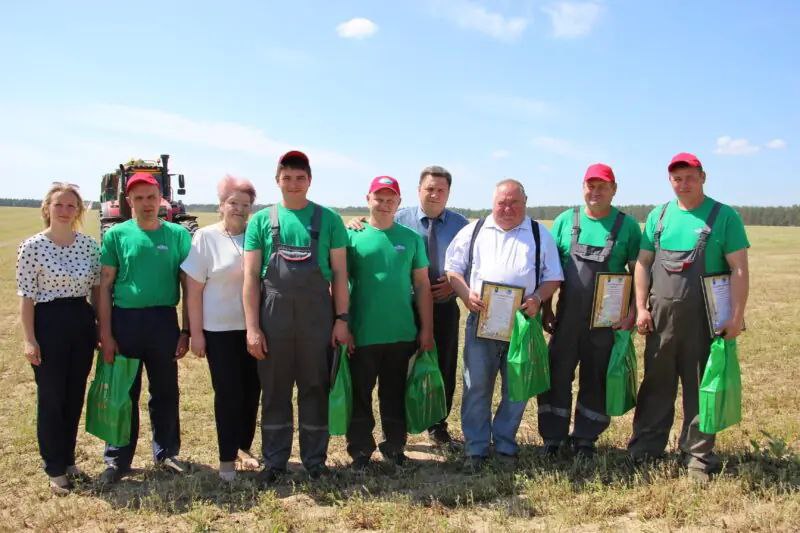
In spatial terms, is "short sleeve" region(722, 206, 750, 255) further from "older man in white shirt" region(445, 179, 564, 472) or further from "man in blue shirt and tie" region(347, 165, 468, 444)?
"man in blue shirt and tie" region(347, 165, 468, 444)

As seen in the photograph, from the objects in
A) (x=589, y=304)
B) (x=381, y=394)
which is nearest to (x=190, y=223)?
(x=381, y=394)

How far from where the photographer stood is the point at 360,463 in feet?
14.9

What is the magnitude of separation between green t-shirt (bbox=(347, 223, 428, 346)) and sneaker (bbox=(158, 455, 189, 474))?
1.55 m

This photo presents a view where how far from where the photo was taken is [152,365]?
438cm

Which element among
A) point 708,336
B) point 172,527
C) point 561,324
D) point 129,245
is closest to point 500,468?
point 561,324

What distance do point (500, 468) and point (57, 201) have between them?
345 cm

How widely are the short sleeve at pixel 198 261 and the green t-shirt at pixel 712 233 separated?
3.01 m

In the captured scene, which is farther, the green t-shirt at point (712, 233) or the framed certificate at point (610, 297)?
the framed certificate at point (610, 297)

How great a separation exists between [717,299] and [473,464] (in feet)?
6.41

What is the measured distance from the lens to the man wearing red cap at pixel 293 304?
159 inches

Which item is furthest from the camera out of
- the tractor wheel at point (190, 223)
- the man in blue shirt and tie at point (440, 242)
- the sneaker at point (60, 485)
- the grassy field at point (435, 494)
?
the tractor wheel at point (190, 223)

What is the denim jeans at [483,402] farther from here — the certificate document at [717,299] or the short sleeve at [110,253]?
the short sleeve at [110,253]

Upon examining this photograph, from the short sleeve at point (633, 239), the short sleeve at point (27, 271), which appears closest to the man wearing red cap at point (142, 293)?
the short sleeve at point (27, 271)

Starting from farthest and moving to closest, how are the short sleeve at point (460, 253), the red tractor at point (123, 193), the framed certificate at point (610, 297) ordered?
the red tractor at point (123, 193)
the short sleeve at point (460, 253)
the framed certificate at point (610, 297)
